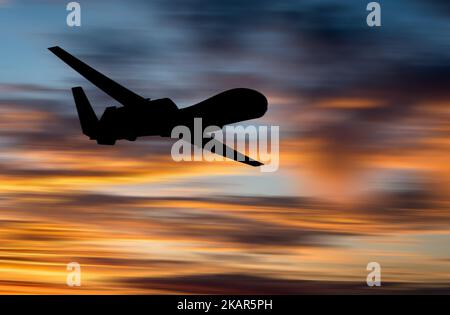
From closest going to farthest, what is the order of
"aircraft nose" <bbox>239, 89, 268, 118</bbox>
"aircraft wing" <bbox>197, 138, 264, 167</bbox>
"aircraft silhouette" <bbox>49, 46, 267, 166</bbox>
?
"aircraft nose" <bbox>239, 89, 268, 118</bbox>
"aircraft silhouette" <bbox>49, 46, 267, 166</bbox>
"aircraft wing" <bbox>197, 138, 264, 167</bbox>

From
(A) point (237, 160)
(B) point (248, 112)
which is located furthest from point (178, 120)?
(A) point (237, 160)

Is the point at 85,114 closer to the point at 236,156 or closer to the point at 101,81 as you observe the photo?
the point at 101,81

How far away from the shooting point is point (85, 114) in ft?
217

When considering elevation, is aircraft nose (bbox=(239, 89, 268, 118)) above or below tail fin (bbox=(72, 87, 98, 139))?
below

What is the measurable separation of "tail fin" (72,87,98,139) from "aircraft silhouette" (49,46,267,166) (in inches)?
5.7

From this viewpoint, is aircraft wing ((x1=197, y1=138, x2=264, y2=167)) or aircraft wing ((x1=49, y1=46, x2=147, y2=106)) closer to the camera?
aircraft wing ((x1=49, y1=46, x2=147, y2=106))

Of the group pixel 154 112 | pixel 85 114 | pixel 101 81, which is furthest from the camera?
pixel 85 114

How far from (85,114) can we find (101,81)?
10.6 metres

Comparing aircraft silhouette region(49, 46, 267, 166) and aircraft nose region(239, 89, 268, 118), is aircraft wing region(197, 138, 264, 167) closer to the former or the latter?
aircraft silhouette region(49, 46, 267, 166)

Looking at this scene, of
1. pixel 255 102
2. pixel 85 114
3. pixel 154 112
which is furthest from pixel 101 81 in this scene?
pixel 255 102

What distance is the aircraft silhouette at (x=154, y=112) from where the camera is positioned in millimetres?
45562

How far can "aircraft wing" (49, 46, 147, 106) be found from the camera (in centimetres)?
5306

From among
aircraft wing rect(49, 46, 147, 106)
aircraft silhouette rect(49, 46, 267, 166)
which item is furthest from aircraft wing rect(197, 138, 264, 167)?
aircraft wing rect(49, 46, 147, 106)
